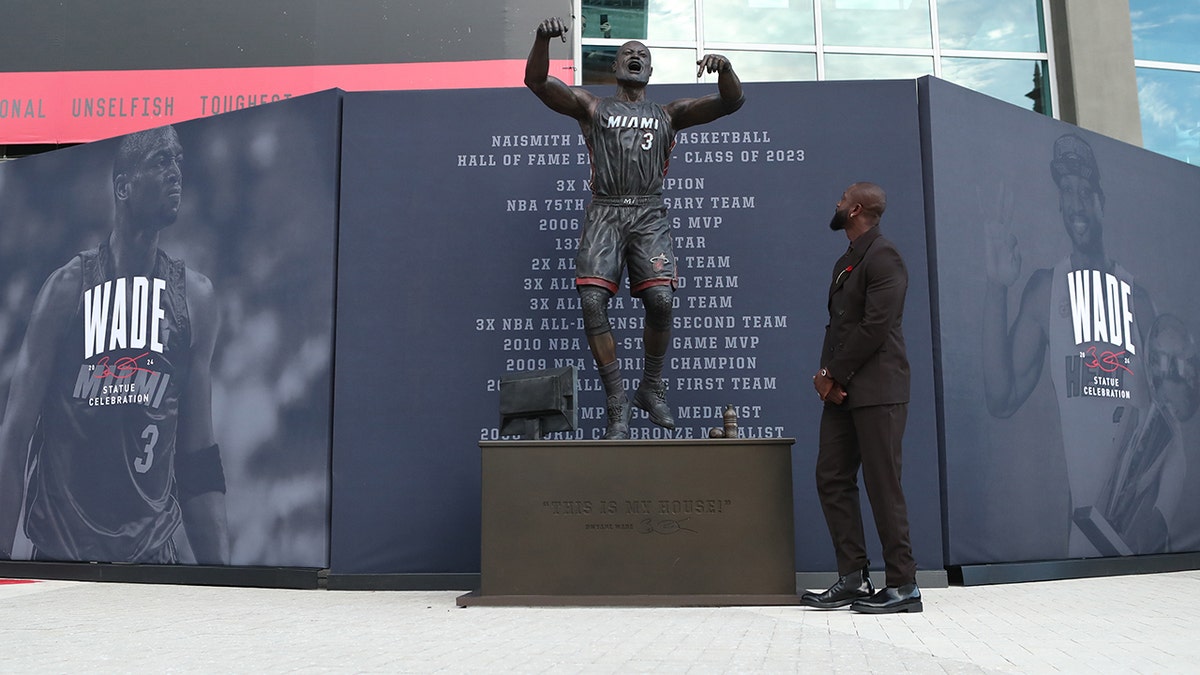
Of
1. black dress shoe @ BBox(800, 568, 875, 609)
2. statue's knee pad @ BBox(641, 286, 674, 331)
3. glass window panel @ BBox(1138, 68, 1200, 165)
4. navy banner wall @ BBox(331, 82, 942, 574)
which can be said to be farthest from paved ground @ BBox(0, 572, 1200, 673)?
glass window panel @ BBox(1138, 68, 1200, 165)

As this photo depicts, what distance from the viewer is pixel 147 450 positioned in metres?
6.04

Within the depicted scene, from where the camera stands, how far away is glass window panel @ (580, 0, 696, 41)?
10.7 metres

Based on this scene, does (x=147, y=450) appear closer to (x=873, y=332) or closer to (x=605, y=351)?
(x=605, y=351)

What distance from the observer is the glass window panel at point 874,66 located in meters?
11.0

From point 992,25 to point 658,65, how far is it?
12.3 ft

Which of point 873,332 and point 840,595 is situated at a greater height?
point 873,332

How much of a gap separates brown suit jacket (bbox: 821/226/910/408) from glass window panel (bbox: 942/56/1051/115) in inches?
306

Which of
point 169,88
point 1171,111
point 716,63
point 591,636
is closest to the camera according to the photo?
point 591,636

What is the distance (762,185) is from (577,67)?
5.15 meters

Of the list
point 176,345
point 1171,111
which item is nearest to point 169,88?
point 176,345

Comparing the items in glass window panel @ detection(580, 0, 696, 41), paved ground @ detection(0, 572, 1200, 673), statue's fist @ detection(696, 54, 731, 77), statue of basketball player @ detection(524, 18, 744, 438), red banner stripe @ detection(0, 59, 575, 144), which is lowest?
paved ground @ detection(0, 572, 1200, 673)

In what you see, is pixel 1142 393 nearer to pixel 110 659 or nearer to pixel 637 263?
Answer: pixel 637 263

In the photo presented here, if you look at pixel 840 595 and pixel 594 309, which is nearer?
pixel 840 595

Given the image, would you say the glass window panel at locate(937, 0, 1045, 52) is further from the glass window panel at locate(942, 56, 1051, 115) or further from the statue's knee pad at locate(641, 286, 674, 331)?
the statue's knee pad at locate(641, 286, 674, 331)
